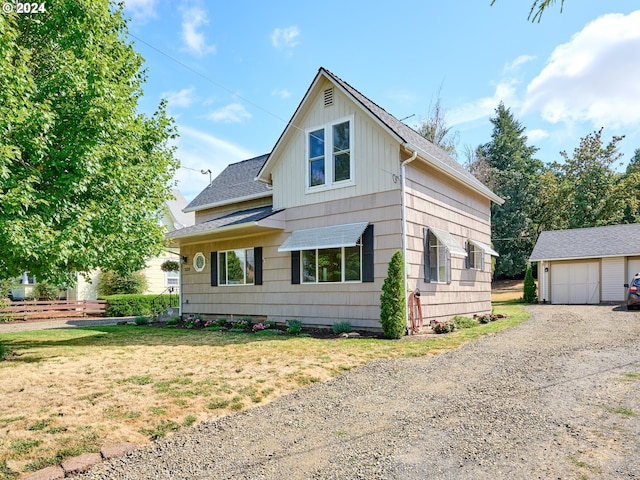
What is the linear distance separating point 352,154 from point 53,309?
692 inches

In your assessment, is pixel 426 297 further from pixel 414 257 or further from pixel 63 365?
pixel 63 365

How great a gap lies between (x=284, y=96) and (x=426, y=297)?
7045mm

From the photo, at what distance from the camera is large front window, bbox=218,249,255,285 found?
13.6m

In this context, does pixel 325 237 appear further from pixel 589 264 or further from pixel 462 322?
pixel 589 264

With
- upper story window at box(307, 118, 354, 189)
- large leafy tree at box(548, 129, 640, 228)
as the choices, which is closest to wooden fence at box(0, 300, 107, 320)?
upper story window at box(307, 118, 354, 189)

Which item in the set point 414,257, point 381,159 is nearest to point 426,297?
point 414,257

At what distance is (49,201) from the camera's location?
6.82m

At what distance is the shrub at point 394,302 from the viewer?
9656mm

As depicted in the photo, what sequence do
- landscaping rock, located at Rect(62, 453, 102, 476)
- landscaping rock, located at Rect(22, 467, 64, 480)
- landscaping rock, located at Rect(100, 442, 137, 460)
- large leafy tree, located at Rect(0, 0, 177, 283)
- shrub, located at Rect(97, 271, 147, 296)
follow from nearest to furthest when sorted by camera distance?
landscaping rock, located at Rect(22, 467, 64, 480) < landscaping rock, located at Rect(62, 453, 102, 476) < landscaping rock, located at Rect(100, 442, 137, 460) < large leafy tree, located at Rect(0, 0, 177, 283) < shrub, located at Rect(97, 271, 147, 296)

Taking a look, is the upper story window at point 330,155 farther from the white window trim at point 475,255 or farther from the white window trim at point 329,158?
the white window trim at point 475,255

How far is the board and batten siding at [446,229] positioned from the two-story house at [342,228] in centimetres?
3

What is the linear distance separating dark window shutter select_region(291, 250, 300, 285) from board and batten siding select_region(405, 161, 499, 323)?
3337 mm

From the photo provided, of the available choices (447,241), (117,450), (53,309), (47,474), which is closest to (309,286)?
(447,241)

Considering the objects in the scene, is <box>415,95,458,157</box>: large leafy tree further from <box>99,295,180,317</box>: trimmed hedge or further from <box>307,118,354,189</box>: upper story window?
<box>99,295,180,317</box>: trimmed hedge
